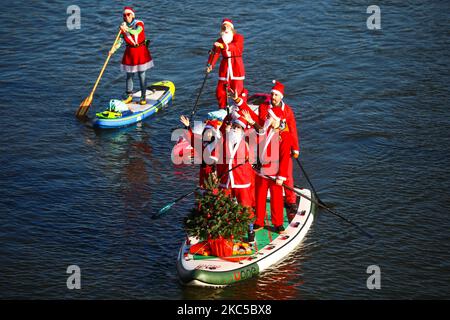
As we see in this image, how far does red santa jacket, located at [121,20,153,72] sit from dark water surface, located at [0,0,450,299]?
1.58 m

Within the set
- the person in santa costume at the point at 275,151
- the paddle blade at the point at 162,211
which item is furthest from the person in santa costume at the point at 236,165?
the paddle blade at the point at 162,211

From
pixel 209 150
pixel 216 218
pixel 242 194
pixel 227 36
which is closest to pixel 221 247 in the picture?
pixel 216 218

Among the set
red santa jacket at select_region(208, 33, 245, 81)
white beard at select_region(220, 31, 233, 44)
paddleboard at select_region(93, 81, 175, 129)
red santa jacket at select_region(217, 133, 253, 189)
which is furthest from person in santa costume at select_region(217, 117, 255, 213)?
paddleboard at select_region(93, 81, 175, 129)

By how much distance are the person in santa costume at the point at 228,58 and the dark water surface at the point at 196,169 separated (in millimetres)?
2313

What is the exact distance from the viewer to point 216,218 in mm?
15883

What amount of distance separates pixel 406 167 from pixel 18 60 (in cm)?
1330

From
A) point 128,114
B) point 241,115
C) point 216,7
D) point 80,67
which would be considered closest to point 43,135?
point 128,114

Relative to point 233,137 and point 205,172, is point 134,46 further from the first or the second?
point 233,137

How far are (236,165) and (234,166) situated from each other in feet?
0.17

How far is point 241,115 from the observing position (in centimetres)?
1658

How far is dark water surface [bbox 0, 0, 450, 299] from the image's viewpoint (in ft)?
55.3

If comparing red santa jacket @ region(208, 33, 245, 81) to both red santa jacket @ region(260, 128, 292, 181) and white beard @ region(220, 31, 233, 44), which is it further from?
red santa jacket @ region(260, 128, 292, 181)

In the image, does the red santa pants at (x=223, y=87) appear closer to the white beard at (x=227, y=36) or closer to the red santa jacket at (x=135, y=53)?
the white beard at (x=227, y=36)

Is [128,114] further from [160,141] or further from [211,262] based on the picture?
[211,262]
